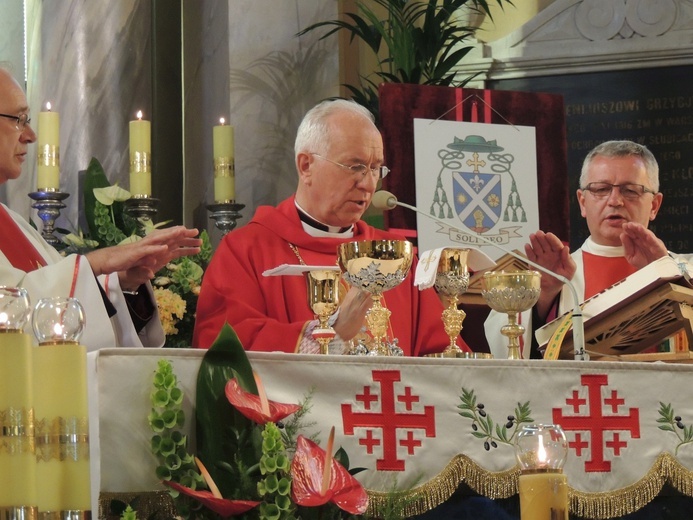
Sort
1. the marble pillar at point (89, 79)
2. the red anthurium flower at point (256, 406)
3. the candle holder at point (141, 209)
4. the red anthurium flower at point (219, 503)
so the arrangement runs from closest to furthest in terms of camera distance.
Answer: the red anthurium flower at point (219, 503), the red anthurium flower at point (256, 406), the candle holder at point (141, 209), the marble pillar at point (89, 79)

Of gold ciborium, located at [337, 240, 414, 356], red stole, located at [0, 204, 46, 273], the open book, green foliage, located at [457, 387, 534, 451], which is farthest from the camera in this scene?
red stole, located at [0, 204, 46, 273]

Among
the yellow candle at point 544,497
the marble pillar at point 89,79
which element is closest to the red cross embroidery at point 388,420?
the yellow candle at point 544,497

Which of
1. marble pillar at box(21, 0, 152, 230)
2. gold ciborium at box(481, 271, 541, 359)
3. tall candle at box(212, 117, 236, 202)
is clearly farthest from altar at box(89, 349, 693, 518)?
marble pillar at box(21, 0, 152, 230)

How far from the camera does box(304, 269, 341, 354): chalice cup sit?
3953 mm

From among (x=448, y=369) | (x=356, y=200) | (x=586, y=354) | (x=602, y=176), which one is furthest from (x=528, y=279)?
(x=602, y=176)

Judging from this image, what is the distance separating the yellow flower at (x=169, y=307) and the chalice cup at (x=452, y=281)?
130 cm

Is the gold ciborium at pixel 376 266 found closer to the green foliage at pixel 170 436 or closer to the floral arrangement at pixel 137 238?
the green foliage at pixel 170 436

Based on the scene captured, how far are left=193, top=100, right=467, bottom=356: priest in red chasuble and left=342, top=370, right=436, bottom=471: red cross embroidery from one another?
1177 mm

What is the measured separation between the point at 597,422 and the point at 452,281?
2.43 feet

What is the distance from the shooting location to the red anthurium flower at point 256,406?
3.01 m

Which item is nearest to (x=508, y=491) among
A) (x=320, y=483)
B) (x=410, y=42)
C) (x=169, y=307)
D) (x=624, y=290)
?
(x=320, y=483)

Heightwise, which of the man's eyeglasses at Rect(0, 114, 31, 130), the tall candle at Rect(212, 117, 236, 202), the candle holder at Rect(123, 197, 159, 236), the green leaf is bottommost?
the green leaf

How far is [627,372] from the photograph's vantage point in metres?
3.66

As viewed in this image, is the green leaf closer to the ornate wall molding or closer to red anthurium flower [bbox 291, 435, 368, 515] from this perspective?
red anthurium flower [bbox 291, 435, 368, 515]
